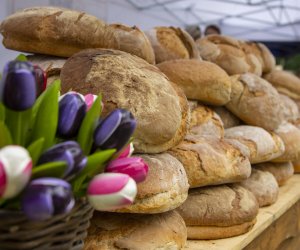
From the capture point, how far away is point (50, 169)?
0.55 m

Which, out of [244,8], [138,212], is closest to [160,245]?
[138,212]

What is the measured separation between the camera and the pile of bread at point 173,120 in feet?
3.41

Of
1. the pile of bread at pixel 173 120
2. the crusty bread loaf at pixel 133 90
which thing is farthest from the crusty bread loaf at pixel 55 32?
the crusty bread loaf at pixel 133 90

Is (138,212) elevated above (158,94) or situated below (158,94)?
below

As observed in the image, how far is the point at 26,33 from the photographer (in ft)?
4.20

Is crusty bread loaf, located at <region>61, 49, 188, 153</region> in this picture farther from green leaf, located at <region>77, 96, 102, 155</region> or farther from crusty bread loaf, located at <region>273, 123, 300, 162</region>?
crusty bread loaf, located at <region>273, 123, 300, 162</region>

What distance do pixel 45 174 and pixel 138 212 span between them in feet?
1.59

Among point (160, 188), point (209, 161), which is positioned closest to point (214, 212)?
point (209, 161)

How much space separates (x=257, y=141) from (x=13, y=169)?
1290mm

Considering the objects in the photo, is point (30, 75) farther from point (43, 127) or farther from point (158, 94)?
point (158, 94)

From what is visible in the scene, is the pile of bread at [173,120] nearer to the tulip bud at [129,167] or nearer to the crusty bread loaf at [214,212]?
the crusty bread loaf at [214,212]

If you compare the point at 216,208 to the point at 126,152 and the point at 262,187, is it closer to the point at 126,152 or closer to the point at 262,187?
the point at 262,187

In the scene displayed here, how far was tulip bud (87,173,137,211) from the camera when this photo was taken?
599mm

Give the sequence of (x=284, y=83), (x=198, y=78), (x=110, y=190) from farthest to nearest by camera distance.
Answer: (x=284, y=83) < (x=198, y=78) < (x=110, y=190)
